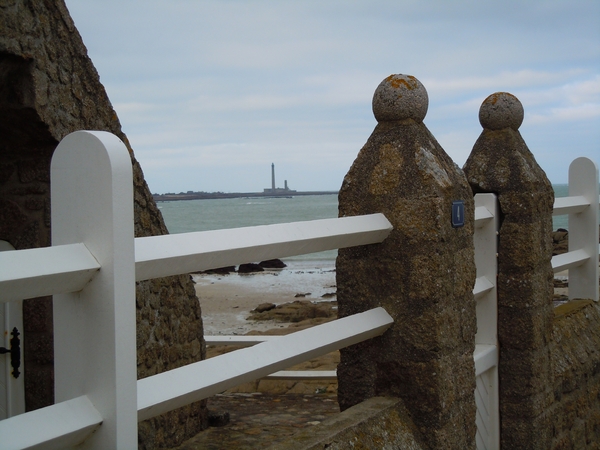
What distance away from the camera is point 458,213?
2930mm

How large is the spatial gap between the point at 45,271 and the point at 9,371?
11.3 feet

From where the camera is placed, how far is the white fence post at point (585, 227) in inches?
208

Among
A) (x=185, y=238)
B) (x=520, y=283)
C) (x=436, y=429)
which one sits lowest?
(x=436, y=429)

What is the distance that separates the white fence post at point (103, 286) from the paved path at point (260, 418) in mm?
Result: 2701

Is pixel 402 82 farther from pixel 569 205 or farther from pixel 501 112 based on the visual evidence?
pixel 569 205

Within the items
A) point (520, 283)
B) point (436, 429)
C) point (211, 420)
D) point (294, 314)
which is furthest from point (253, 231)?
point (294, 314)

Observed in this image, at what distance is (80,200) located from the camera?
161cm

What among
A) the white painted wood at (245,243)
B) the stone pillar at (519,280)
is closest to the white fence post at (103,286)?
the white painted wood at (245,243)

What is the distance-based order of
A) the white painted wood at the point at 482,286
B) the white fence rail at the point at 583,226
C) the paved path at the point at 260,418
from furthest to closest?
1. the white fence rail at the point at 583,226
2. the paved path at the point at 260,418
3. the white painted wood at the point at 482,286

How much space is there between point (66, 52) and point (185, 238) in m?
2.73

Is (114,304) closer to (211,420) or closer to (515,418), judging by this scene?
(515,418)

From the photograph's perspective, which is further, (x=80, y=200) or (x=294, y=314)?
(x=294, y=314)

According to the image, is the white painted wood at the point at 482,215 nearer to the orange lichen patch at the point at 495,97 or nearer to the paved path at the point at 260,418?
the orange lichen patch at the point at 495,97

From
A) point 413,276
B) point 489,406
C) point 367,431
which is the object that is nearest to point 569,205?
point 489,406
